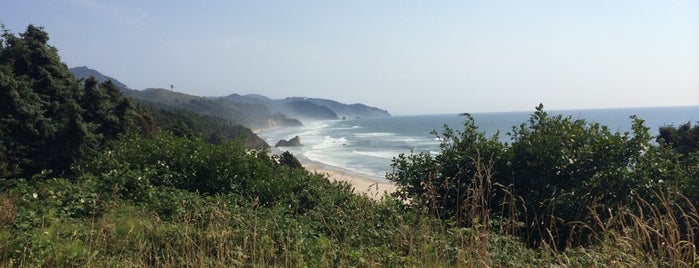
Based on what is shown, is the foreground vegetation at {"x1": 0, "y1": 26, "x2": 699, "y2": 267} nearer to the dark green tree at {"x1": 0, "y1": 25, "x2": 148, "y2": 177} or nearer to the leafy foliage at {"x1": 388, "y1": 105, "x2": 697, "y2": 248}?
the leafy foliage at {"x1": 388, "y1": 105, "x2": 697, "y2": 248}

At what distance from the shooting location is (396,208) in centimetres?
620

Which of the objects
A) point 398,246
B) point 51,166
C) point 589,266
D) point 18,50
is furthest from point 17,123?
point 589,266

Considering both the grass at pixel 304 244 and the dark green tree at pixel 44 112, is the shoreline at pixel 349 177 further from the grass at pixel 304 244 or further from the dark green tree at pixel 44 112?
the grass at pixel 304 244

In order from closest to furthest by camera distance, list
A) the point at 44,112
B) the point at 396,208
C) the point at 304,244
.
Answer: the point at 304,244, the point at 396,208, the point at 44,112

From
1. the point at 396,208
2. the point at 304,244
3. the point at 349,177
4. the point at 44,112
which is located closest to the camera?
the point at 304,244

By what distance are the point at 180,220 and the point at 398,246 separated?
2.37 metres

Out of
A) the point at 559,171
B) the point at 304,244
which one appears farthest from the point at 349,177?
the point at 304,244

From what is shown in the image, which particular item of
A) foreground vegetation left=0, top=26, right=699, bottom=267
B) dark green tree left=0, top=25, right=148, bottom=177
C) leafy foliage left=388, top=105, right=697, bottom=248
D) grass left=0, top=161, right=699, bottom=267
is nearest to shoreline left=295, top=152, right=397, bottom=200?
dark green tree left=0, top=25, right=148, bottom=177

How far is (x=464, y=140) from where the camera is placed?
27.8 ft

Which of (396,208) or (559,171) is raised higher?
(559,171)

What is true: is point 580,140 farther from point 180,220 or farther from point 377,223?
point 180,220

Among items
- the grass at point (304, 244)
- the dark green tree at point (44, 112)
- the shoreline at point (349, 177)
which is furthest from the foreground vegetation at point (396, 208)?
the shoreline at point (349, 177)

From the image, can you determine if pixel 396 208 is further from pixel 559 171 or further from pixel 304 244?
pixel 559 171

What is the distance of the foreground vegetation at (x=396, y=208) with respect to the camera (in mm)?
3334
